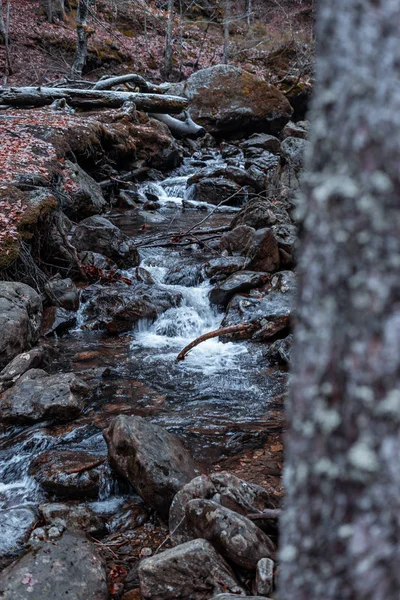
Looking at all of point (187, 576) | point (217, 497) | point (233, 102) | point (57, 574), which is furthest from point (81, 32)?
point (187, 576)

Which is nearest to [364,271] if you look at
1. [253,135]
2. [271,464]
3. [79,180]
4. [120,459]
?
[120,459]

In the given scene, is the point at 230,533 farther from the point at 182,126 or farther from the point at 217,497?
the point at 182,126

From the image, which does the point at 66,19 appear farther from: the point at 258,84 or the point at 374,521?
the point at 374,521

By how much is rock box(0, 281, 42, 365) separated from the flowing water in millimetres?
506

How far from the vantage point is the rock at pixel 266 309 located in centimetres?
802

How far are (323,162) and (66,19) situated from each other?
29.9 metres

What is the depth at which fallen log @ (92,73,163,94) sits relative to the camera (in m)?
17.5

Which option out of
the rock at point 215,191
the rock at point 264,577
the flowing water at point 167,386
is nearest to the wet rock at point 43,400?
the flowing water at point 167,386

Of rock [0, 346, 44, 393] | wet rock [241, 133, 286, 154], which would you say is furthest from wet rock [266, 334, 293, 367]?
wet rock [241, 133, 286, 154]

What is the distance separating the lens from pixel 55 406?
5754mm

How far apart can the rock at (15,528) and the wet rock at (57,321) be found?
4150 millimetres

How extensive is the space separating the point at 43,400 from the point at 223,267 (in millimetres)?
4956

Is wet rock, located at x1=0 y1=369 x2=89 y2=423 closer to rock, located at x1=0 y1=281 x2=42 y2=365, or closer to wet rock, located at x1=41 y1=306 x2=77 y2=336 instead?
rock, located at x1=0 y1=281 x2=42 y2=365

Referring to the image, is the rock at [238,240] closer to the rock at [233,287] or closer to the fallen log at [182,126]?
the rock at [233,287]
